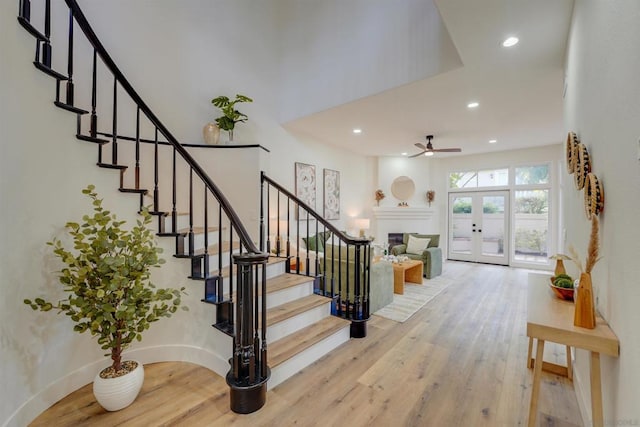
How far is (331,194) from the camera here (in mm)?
6473

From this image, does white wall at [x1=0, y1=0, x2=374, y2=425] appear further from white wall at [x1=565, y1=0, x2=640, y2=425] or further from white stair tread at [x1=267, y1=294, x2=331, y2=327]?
white wall at [x1=565, y1=0, x2=640, y2=425]

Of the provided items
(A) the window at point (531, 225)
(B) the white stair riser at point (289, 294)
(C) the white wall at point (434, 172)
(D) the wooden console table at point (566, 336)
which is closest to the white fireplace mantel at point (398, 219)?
(C) the white wall at point (434, 172)

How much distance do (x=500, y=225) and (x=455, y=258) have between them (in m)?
1.45

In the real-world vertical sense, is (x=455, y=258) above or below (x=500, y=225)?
below

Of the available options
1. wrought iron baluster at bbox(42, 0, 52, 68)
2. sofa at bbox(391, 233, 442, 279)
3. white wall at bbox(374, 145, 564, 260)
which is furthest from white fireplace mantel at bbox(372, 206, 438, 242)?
wrought iron baluster at bbox(42, 0, 52, 68)

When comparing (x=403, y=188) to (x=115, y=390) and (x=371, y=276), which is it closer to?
(x=371, y=276)

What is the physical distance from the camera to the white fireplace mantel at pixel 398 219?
7.45 meters

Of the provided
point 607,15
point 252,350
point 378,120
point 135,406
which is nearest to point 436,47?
point 378,120

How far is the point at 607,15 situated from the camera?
135cm

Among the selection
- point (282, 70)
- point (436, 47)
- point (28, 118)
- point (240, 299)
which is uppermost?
point (282, 70)

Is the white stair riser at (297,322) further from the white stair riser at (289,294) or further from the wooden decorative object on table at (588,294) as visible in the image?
the wooden decorative object on table at (588,294)

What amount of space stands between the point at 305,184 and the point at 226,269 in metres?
3.23

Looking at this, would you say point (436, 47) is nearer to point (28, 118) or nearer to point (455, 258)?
point (28, 118)

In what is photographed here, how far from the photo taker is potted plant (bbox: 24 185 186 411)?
1.70 meters
